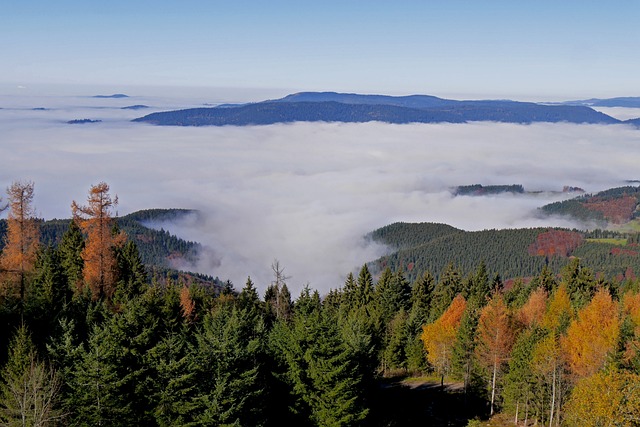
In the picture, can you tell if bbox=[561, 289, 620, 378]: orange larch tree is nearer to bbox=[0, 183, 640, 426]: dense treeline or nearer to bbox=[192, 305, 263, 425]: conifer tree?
bbox=[0, 183, 640, 426]: dense treeline

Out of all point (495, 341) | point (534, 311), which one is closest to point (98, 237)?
point (495, 341)

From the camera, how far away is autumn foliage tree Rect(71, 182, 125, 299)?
145 ft

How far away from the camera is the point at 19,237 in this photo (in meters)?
39.8

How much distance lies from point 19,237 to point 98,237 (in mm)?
6460

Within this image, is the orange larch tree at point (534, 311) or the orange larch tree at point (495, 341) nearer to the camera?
the orange larch tree at point (495, 341)

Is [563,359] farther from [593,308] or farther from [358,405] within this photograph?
[358,405]

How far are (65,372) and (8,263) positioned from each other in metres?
15.8

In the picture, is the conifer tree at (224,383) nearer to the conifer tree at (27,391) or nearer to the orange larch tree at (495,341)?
the conifer tree at (27,391)

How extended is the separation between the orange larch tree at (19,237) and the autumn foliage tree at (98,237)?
4476 mm

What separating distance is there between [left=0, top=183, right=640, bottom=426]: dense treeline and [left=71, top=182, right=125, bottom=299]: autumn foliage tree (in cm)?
12

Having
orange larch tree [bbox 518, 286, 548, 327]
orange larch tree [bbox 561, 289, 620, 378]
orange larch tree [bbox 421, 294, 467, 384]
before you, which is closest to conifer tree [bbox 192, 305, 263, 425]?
orange larch tree [bbox 561, 289, 620, 378]

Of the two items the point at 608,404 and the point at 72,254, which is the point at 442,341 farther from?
the point at 72,254

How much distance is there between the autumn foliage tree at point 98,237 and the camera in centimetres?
4432

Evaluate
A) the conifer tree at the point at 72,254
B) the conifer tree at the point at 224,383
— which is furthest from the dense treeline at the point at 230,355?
the conifer tree at the point at 72,254
